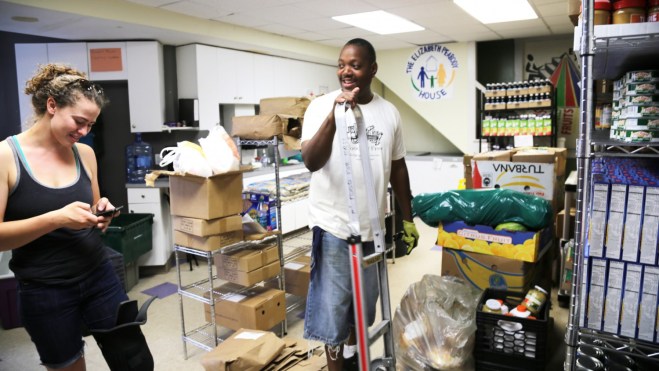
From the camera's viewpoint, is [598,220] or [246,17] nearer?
[598,220]

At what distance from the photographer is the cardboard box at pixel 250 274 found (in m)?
2.85

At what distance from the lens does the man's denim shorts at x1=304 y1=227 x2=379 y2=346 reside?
183 centimetres

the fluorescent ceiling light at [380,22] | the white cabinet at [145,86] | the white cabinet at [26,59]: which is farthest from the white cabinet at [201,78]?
the fluorescent ceiling light at [380,22]

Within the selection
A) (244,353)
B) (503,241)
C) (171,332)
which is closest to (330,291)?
(244,353)

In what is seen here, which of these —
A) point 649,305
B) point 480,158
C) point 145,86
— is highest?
point 145,86

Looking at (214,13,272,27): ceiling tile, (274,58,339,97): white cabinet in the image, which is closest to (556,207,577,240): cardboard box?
(214,13,272,27): ceiling tile

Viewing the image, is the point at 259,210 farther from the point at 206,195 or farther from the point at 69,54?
the point at 69,54

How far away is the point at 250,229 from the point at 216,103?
245 centimetres

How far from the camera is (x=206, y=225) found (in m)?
2.63

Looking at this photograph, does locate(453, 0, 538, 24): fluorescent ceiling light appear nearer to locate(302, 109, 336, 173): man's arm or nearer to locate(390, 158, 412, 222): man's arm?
locate(390, 158, 412, 222): man's arm

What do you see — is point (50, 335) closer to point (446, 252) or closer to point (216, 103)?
point (446, 252)

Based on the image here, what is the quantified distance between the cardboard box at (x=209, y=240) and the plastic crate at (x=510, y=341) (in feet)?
4.98

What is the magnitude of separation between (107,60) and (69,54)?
13.5 inches

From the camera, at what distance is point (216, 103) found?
5.07 m
